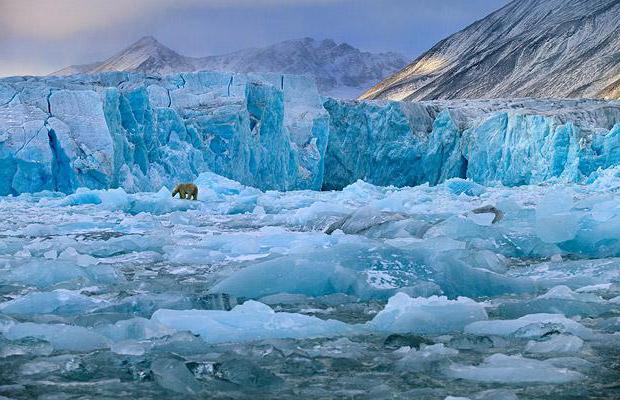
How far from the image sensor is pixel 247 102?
23641 millimetres

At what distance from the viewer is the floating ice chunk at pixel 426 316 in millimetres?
3664

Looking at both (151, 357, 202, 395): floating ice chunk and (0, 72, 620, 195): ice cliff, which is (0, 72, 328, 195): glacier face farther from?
(151, 357, 202, 395): floating ice chunk

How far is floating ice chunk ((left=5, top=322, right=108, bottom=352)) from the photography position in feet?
10.8

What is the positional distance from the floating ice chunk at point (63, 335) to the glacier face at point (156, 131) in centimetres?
1545

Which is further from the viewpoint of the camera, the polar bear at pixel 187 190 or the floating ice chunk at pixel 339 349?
the polar bear at pixel 187 190

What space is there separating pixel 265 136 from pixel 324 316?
66.9ft

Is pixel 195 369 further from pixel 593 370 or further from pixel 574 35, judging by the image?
pixel 574 35

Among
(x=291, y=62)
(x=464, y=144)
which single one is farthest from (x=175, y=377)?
(x=291, y=62)

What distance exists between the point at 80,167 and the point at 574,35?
2676 inches

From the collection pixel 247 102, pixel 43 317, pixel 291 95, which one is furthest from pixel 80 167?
pixel 43 317

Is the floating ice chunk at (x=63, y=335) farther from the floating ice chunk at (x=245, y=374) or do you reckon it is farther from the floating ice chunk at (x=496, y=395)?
the floating ice chunk at (x=496, y=395)

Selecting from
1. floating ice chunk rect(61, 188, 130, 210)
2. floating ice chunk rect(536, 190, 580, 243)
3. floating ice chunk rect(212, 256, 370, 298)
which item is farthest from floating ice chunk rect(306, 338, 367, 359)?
floating ice chunk rect(61, 188, 130, 210)

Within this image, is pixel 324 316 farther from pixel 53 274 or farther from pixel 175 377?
pixel 53 274

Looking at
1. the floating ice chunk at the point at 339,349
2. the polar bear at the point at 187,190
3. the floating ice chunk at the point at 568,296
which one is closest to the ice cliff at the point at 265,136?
the polar bear at the point at 187,190
